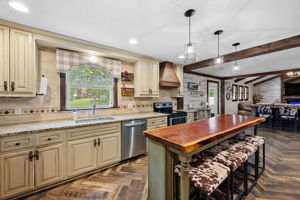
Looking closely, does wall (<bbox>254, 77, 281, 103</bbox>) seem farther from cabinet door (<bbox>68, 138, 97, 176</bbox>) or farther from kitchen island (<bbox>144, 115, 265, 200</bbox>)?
cabinet door (<bbox>68, 138, 97, 176</bbox>)

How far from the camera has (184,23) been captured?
6.13ft

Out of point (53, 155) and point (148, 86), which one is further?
point (148, 86)

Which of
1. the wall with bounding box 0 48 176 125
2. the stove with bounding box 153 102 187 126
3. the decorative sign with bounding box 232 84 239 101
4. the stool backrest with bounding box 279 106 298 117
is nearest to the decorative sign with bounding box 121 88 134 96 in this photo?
the wall with bounding box 0 48 176 125

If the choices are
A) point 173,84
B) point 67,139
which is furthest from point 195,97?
point 67,139

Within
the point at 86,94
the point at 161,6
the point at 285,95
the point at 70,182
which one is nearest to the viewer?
the point at 161,6

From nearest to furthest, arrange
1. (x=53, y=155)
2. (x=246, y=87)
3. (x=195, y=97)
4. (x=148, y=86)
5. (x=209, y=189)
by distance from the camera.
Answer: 1. (x=209, y=189)
2. (x=53, y=155)
3. (x=148, y=86)
4. (x=195, y=97)
5. (x=246, y=87)

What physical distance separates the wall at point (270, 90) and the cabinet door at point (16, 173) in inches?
442

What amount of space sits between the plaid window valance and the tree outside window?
13cm

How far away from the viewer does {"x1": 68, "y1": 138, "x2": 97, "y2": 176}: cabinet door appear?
6.42 feet

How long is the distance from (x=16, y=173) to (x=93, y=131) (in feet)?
3.22

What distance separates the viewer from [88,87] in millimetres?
2762

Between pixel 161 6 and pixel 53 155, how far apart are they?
2.44 m

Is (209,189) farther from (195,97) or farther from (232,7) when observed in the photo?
(195,97)

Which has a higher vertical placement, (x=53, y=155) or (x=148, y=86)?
(x=148, y=86)
